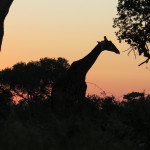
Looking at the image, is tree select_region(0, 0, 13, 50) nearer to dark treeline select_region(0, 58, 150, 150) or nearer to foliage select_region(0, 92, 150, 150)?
dark treeline select_region(0, 58, 150, 150)

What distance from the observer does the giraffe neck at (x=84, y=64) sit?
20.3 meters

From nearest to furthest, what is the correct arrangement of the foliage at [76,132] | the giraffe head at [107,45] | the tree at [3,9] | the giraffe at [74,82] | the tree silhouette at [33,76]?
1. the foliage at [76,132]
2. the giraffe at [74,82]
3. the tree at [3,9]
4. the giraffe head at [107,45]
5. the tree silhouette at [33,76]

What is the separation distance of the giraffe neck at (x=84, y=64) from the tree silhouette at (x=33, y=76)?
30.6 m

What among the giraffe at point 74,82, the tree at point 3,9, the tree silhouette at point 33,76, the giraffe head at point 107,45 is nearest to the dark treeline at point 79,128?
the giraffe at point 74,82

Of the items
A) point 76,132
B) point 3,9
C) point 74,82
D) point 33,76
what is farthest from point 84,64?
point 33,76

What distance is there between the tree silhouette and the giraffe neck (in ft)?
101

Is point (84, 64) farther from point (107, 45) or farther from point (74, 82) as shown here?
point (107, 45)

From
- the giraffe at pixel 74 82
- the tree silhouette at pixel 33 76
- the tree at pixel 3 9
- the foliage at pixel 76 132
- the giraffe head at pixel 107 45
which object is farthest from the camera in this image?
the tree silhouette at pixel 33 76

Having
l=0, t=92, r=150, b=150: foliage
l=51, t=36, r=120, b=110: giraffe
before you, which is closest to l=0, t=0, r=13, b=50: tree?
l=51, t=36, r=120, b=110: giraffe

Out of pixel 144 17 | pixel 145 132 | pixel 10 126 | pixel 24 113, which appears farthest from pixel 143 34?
pixel 10 126

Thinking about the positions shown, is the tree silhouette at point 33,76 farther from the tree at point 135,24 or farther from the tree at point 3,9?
the tree at point 3,9

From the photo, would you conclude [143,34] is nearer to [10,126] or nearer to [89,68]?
[89,68]

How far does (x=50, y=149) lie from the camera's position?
5.57m

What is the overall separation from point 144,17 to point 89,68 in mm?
17401
